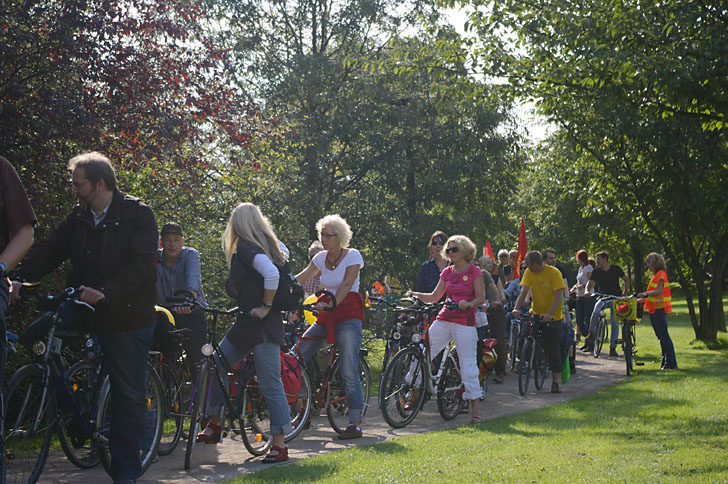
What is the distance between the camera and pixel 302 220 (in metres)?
21.2

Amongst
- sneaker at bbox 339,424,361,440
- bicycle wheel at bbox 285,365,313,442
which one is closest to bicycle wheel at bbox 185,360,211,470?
bicycle wheel at bbox 285,365,313,442

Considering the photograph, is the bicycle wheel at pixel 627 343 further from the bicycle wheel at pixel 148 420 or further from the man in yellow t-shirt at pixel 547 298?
the bicycle wheel at pixel 148 420

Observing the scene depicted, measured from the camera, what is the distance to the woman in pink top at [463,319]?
9547 millimetres

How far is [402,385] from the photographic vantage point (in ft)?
30.6

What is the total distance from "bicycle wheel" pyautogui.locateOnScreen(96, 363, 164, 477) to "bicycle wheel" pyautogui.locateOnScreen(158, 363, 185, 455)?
0.83m

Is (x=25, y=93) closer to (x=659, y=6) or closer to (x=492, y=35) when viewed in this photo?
(x=492, y=35)

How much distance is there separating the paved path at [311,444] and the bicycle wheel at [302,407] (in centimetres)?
15

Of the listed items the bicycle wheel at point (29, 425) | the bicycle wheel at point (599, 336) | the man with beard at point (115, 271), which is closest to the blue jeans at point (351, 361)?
the man with beard at point (115, 271)

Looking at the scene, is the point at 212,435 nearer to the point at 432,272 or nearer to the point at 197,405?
the point at 197,405

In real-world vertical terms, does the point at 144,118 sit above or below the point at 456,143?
below

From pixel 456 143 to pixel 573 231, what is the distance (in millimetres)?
22924

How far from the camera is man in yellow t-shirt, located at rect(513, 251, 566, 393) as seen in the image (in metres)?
12.1

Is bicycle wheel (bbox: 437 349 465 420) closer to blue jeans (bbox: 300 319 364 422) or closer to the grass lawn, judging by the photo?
the grass lawn

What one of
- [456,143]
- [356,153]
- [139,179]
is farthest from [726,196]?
[139,179]
